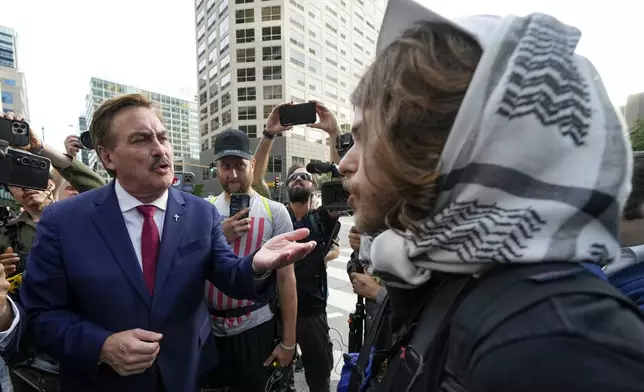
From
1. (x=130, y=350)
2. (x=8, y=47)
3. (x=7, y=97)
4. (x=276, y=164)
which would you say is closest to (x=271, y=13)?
(x=276, y=164)

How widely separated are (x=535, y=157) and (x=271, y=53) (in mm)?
49186

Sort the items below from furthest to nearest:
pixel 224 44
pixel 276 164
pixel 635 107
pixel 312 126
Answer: pixel 224 44
pixel 276 164
pixel 635 107
pixel 312 126

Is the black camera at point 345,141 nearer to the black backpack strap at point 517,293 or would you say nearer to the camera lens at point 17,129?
the black backpack strap at point 517,293

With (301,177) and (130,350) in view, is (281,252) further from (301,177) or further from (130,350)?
(301,177)

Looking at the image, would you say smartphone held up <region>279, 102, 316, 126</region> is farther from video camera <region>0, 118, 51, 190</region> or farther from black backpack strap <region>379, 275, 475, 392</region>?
black backpack strap <region>379, 275, 475, 392</region>

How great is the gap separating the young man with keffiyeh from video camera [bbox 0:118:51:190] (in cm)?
191

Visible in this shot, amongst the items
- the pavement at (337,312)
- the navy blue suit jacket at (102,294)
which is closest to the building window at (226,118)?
the pavement at (337,312)

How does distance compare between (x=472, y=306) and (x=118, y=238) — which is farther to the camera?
(x=118, y=238)

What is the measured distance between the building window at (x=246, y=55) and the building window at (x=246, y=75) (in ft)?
4.36

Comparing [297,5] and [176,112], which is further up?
[297,5]

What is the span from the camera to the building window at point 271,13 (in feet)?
147

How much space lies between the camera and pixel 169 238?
180cm

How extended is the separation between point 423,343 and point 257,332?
206 centimetres

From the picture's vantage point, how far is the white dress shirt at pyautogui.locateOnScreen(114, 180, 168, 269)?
70.1 inches
